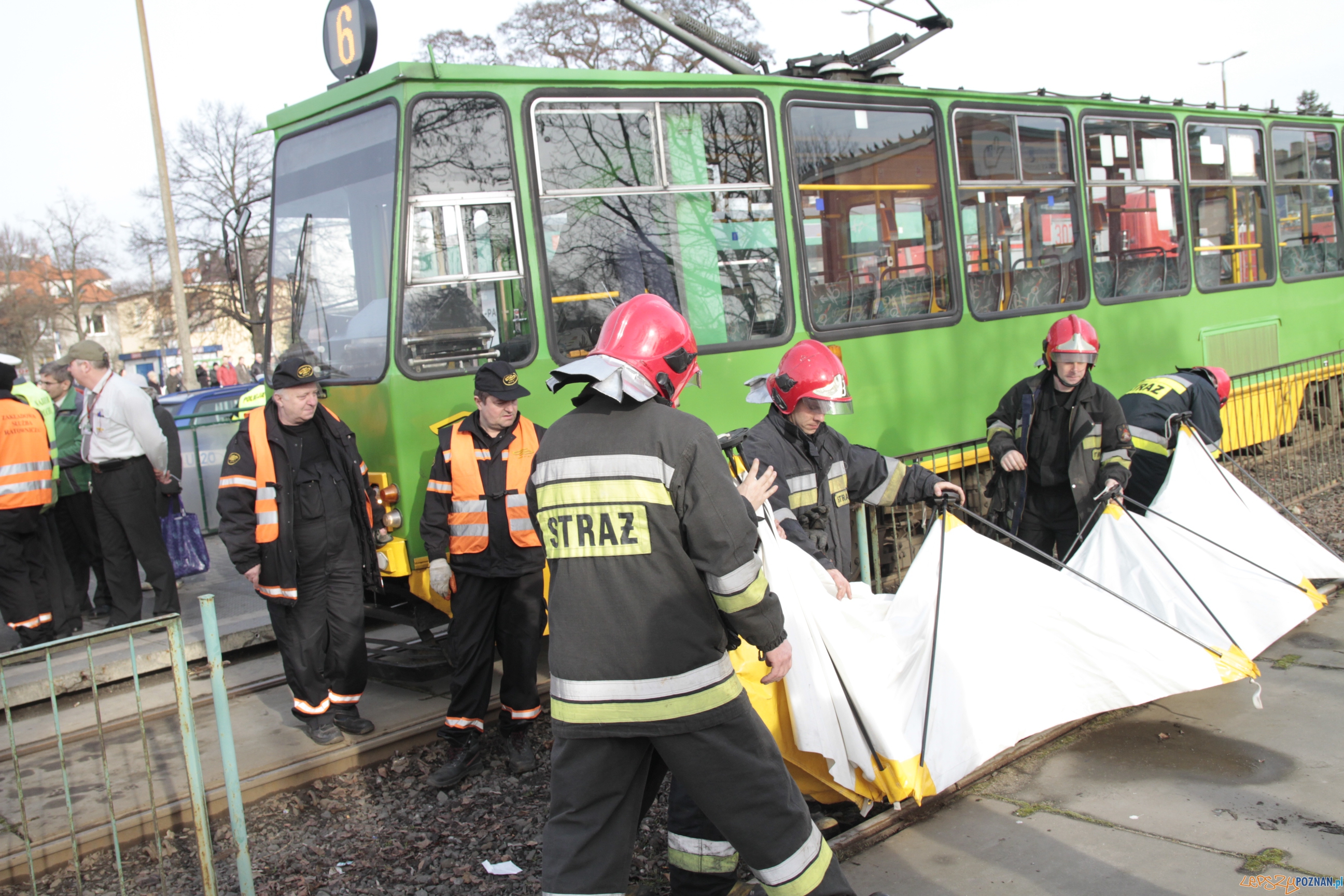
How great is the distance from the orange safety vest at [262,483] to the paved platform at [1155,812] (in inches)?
113

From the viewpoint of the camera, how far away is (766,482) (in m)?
2.89

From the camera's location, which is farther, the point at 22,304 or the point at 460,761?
the point at 22,304

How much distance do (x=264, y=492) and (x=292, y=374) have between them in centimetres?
54

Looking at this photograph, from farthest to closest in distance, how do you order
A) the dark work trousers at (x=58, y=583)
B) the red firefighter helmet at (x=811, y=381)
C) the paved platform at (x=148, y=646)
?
1. the dark work trousers at (x=58, y=583)
2. the paved platform at (x=148, y=646)
3. the red firefighter helmet at (x=811, y=381)

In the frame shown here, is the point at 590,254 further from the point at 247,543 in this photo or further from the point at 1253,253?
the point at 1253,253

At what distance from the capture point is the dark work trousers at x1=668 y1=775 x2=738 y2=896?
9.75 ft

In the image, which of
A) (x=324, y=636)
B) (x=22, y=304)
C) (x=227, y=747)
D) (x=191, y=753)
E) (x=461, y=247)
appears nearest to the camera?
(x=191, y=753)

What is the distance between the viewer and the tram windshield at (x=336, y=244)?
532 centimetres

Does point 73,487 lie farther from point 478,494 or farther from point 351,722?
point 478,494

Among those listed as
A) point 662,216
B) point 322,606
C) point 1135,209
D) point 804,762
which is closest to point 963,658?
point 804,762

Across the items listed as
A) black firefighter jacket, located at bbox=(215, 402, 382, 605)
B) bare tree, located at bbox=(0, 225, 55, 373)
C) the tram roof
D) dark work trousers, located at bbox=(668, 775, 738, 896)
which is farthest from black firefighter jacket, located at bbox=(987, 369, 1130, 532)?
bare tree, located at bbox=(0, 225, 55, 373)

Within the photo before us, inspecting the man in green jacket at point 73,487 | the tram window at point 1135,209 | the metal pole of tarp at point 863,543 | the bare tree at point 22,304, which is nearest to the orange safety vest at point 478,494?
the metal pole of tarp at point 863,543

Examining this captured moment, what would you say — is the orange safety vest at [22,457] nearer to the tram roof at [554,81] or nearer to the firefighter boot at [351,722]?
the tram roof at [554,81]

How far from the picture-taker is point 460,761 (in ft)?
14.6
